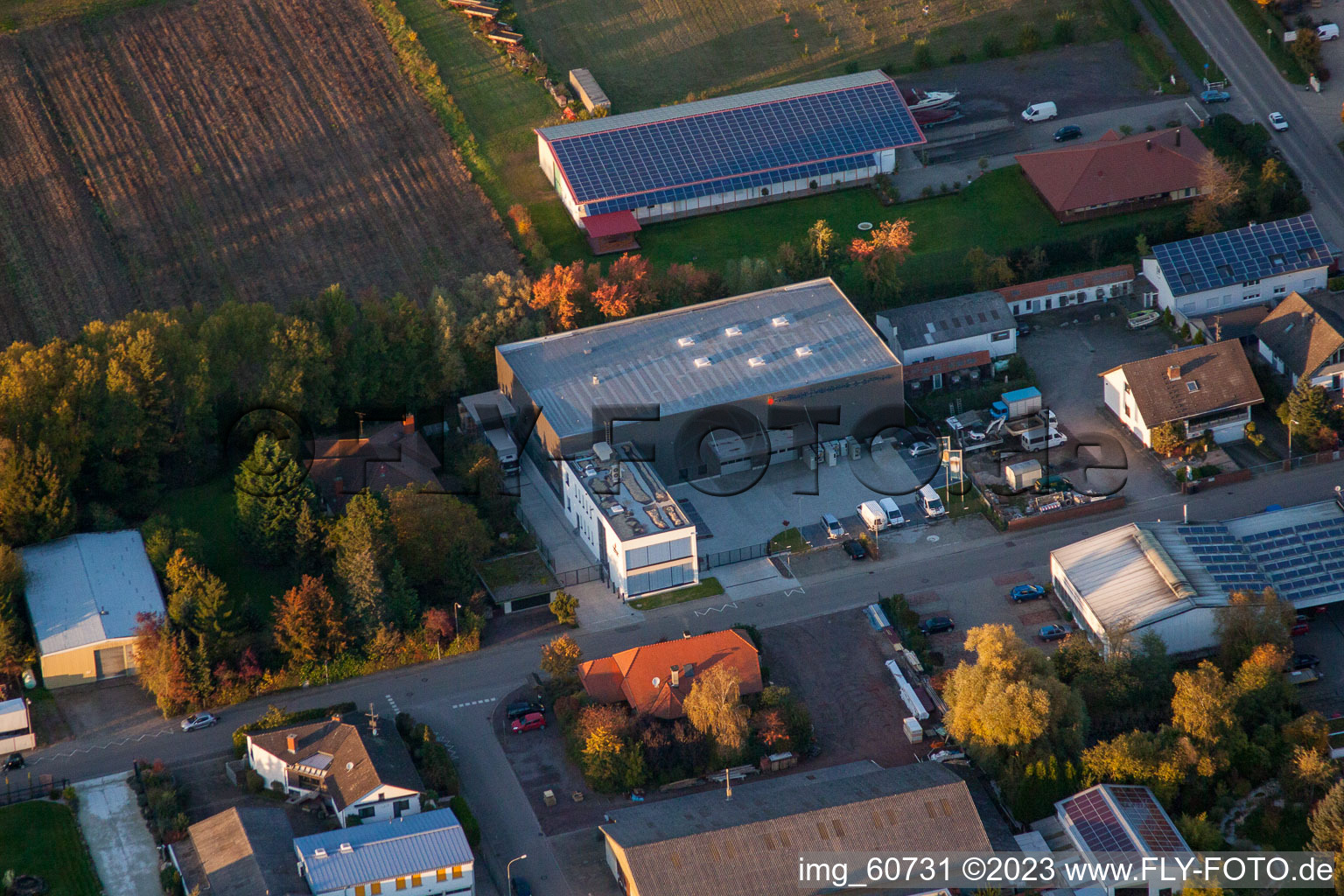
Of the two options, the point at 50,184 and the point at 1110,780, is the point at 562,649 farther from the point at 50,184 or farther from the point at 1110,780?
the point at 50,184

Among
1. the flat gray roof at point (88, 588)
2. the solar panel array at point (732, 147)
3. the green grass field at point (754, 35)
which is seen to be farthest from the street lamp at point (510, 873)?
the green grass field at point (754, 35)

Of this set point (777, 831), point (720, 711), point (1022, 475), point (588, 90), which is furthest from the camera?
point (588, 90)

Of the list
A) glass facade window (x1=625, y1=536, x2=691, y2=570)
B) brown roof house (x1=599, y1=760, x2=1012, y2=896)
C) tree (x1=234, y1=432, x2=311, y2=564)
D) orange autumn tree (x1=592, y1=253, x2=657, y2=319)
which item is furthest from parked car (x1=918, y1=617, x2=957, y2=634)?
tree (x1=234, y1=432, x2=311, y2=564)

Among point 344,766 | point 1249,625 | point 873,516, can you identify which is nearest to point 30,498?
point 344,766

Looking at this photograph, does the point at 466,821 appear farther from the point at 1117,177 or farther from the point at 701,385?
the point at 1117,177

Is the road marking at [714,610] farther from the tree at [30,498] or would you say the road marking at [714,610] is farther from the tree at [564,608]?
the tree at [30,498]

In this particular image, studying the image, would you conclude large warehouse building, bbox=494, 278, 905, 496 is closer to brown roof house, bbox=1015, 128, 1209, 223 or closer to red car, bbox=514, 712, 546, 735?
red car, bbox=514, 712, 546, 735
